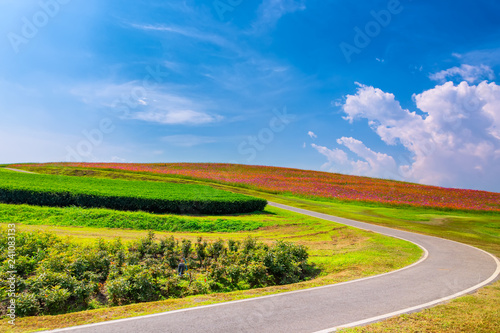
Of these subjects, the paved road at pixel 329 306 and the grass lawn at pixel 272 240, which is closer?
the paved road at pixel 329 306

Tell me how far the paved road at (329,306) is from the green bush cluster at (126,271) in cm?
202

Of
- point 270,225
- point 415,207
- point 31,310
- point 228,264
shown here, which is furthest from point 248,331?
point 415,207

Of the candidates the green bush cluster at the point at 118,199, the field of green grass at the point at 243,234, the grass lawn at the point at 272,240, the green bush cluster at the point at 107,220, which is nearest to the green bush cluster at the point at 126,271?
the grass lawn at the point at 272,240

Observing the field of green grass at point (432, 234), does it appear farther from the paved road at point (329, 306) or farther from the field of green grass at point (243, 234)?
the paved road at point (329, 306)

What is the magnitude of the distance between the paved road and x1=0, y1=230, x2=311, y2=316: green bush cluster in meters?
2.02

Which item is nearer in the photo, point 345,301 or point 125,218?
point 345,301

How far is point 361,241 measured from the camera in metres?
17.0

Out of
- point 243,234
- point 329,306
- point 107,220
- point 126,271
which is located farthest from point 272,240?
point 107,220

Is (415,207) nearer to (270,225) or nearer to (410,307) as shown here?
(270,225)

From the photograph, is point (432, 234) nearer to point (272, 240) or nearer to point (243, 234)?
point (272, 240)

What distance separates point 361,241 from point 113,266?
13576 millimetres

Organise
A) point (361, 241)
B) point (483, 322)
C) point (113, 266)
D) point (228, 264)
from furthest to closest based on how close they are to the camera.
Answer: point (361, 241) < point (228, 264) < point (113, 266) < point (483, 322)

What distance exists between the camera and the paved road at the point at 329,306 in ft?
20.4

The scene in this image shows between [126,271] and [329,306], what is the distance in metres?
6.08
